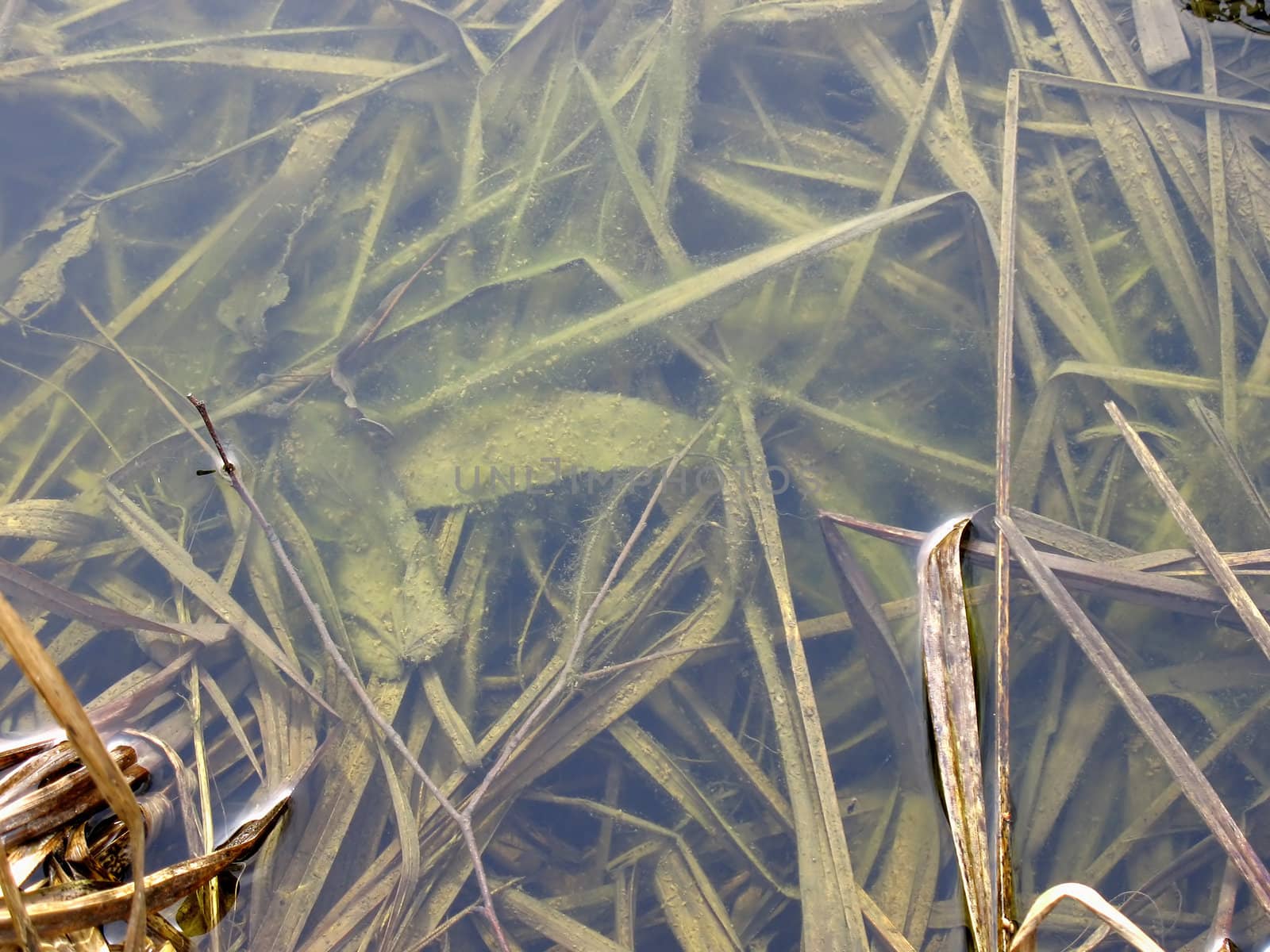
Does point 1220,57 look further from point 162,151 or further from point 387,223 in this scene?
point 162,151

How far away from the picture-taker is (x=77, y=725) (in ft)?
3.52

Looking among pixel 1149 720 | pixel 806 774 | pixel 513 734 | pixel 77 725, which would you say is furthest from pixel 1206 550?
pixel 77 725

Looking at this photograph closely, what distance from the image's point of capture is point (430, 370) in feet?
10.1

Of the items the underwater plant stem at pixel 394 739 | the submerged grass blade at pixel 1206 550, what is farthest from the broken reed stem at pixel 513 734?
the submerged grass blade at pixel 1206 550

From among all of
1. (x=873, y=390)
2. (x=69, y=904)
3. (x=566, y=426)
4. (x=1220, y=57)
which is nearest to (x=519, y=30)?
(x=566, y=426)

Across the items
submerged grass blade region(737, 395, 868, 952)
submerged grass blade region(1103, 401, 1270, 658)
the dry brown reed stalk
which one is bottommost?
submerged grass blade region(737, 395, 868, 952)

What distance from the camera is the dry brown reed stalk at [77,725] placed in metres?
0.98

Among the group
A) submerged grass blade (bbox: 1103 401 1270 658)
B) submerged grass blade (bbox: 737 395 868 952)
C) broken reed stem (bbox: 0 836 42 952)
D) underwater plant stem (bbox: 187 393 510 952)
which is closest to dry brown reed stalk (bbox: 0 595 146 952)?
broken reed stem (bbox: 0 836 42 952)

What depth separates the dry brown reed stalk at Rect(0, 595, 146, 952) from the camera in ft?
3.22

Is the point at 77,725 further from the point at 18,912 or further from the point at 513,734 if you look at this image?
the point at 513,734

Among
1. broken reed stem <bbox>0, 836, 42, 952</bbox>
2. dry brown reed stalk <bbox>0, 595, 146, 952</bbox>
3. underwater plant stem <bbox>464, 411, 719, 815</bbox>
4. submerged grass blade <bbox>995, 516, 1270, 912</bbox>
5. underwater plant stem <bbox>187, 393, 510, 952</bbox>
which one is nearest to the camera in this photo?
dry brown reed stalk <bbox>0, 595, 146, 952</bbox>

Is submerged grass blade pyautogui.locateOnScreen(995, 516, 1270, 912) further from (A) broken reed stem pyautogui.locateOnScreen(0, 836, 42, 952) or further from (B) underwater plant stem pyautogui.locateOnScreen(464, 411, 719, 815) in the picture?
(A) broken reed stem pyautogui.locateOnScreen(0, 836, 42, 952)

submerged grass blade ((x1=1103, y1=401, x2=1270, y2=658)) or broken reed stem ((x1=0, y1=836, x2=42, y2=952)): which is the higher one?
broken reed stem ((x1=0, y1=836, x2=42, y2=952))

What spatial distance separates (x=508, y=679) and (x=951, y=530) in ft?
4.89
